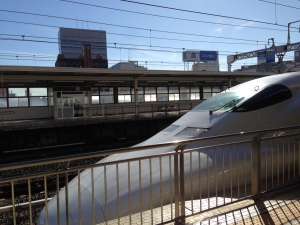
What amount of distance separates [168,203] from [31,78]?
1719cm

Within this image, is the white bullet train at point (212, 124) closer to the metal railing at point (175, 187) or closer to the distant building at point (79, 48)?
the metal railing at point (175, 187)

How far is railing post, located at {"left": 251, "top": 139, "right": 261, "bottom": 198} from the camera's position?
3891 millimetres

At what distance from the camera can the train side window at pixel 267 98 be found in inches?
235

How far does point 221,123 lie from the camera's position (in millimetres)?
5711

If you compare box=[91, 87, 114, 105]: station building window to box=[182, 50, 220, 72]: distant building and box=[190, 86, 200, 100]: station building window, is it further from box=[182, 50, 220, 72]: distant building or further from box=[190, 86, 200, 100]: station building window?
box=[182, 50, 220, 72]: distant building

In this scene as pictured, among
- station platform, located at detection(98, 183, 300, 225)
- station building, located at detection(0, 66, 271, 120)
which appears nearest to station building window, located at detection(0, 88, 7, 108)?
station building, located at detection(0, 66, 271, 120)

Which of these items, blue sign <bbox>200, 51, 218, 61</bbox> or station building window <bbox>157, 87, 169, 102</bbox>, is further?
blue sign <bbox>200, 51, 218, 61</bbox>

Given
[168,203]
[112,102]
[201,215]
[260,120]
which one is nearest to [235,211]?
[201,215]

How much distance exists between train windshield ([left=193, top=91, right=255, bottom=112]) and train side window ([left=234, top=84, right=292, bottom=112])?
0.18 meters

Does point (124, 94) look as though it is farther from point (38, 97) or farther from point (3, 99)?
point (3, 99)

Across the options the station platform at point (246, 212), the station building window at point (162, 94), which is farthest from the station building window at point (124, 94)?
the station platform at point (246, 212)

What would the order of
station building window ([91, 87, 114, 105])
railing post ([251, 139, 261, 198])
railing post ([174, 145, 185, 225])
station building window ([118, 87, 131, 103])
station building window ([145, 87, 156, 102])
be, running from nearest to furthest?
railing post ([174, 145, 185, 225]) → railing post ([251, 139, 261, 198]) → station building window ([91, 87, 114, 105]) → station building window ([118, 87, 131, 103]) → station building window ([145, 87, 156, 102])

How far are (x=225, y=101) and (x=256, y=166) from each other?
280 centimetres

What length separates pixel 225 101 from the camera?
21.5 ft
